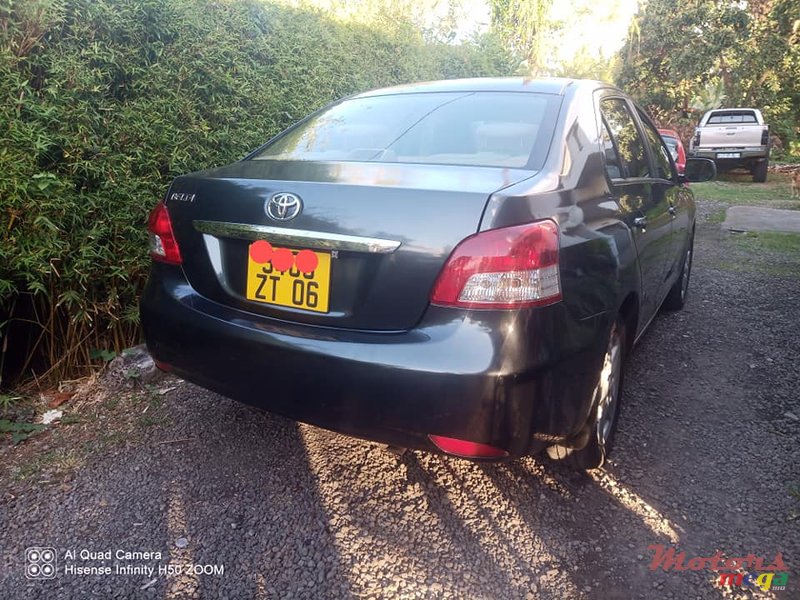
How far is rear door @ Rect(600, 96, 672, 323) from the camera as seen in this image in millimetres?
2523

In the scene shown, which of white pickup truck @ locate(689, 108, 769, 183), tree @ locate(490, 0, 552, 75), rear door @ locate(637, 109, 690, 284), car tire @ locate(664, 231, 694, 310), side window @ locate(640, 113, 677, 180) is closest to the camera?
rear door @ locate(637, 109, 690, 284)

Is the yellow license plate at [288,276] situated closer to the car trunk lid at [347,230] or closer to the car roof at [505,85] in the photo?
Answer: the car trunk lid at [347,230]

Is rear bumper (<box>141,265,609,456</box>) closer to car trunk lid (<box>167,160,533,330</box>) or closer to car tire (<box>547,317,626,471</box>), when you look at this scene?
car trunk lid (<box>167,160,533,330</box>)

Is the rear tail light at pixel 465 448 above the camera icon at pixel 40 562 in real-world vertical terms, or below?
above

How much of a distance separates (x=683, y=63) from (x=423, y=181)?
23.5 metres

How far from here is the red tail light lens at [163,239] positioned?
221 cm

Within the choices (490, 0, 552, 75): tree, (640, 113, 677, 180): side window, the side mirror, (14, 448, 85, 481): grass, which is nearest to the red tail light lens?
(14, 448, 85, 481): grass

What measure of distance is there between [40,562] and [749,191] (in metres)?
14.2

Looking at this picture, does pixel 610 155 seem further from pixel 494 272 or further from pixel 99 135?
pixel 99 135

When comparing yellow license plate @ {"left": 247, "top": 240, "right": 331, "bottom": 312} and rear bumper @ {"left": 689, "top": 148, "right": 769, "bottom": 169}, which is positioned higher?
rear bumper @ {"left": 689, "top": 148, "right": 769, "bottom": 169}

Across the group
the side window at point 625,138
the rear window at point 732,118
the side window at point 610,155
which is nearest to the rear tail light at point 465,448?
the side window at point 610,155

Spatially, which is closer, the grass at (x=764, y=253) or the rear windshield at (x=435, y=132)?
the rear windshield at (x=435, y=132)

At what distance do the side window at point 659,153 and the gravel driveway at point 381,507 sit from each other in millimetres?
1282

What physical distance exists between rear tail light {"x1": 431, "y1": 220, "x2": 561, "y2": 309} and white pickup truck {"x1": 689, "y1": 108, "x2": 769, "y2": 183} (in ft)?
46.8
